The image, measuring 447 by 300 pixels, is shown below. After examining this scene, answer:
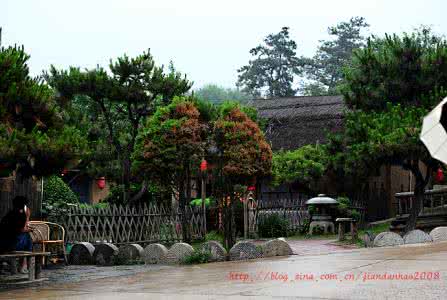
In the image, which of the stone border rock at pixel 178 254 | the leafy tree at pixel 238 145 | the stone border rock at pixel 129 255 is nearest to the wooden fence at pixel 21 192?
the stone border rock at pixel 129 255

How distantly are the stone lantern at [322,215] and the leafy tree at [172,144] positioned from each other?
6500 mm

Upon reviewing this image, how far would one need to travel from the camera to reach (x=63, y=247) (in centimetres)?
1414

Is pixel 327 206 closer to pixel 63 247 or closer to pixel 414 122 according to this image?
pixel 414 122

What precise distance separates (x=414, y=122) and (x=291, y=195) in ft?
34.1

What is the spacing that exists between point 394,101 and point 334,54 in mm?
50274

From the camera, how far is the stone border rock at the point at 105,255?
47.8 feet

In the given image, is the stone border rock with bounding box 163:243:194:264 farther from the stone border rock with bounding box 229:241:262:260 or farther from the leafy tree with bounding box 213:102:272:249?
the leafy tree with bounding box 213:102:272:249

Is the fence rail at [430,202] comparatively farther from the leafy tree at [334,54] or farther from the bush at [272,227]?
the leafy tree at [334,54]

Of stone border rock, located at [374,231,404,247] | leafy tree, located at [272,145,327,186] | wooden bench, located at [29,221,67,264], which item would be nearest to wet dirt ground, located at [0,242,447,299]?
wooden bench, located at [29,221,67,264]

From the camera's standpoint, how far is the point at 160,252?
14297 millimetres

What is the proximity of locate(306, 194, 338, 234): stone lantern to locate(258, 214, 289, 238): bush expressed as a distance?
1270 millimetres

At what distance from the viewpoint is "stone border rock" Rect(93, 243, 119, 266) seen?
14.6 metres

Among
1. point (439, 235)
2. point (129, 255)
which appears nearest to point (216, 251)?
point (129, 255)

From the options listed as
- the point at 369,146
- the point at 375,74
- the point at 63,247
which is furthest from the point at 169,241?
the point at 375,74
